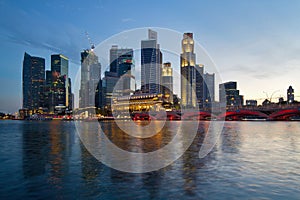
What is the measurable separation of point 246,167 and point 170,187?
23.0 ft

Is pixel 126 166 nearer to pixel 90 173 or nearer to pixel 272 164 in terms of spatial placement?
pixel 90 173

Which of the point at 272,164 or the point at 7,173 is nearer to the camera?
the point at 7,173

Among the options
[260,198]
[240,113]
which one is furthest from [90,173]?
[240,113]

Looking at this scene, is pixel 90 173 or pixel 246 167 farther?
pixel 246 167

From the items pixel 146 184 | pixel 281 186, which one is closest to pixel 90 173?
pixel 146 184

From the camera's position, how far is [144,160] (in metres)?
19.1

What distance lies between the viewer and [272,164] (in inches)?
698

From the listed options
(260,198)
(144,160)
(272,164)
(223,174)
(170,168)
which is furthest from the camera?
(144,160)

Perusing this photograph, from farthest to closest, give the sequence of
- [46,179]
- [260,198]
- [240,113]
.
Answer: [240,113] → [46,179] → [260,198]

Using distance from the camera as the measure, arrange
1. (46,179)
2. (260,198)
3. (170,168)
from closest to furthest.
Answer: (260,198) → (46,179) → (170,168)

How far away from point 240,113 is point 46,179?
118 metres

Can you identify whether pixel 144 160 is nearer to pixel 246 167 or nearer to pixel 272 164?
pixel 246 167

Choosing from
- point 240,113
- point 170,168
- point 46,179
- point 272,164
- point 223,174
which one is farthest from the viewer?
point 240,113

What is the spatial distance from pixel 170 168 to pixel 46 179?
732cm
